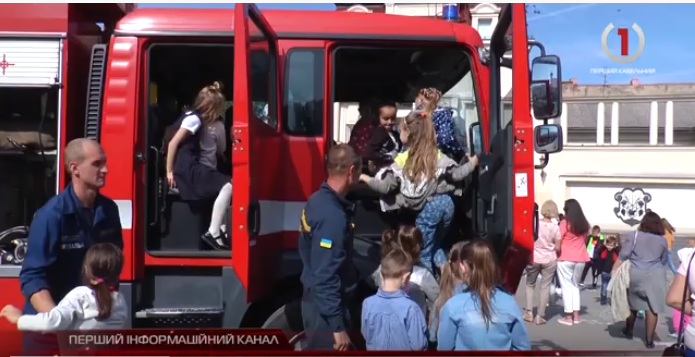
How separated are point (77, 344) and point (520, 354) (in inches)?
83.4

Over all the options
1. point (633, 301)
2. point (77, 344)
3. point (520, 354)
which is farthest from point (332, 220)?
point (633, 301)

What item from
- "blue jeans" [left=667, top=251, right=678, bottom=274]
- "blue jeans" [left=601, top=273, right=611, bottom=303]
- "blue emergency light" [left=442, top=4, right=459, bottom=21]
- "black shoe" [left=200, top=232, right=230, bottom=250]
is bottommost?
"blue jeans" [left=601, top=273, right=611, bottom=303]

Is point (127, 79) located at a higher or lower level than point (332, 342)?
higher

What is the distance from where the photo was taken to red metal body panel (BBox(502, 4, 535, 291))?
3848mm

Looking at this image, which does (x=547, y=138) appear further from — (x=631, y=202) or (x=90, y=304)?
(x=90, y=304)

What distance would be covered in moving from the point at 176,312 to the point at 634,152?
2.69m

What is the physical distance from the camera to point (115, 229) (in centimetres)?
376

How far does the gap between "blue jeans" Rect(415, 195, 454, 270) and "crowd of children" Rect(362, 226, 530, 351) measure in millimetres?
381

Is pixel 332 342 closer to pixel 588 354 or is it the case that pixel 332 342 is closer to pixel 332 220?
pixel 332 220

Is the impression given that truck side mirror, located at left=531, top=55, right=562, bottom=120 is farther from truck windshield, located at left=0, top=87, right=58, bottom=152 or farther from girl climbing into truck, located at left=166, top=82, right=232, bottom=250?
truck windshield, located at left=0, top=87, right=58, bottom=152

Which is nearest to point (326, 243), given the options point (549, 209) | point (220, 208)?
point (220, 208)

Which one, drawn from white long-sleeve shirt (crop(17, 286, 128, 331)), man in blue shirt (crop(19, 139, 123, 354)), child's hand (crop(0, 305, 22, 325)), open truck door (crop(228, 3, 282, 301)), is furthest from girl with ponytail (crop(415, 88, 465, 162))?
child's hand (crop(0, 305, 22, 325))

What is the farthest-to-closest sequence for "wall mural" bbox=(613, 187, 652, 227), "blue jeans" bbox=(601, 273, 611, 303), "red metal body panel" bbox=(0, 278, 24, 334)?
"blue jeans" bbox=(601, 273, 611, 303) → "red metal body panel" bbox=(0, 278, 24, 334) → "wall mural" bbox=(613, 187, 652, 227)

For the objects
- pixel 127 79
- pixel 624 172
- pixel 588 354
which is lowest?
pixel 588 354
